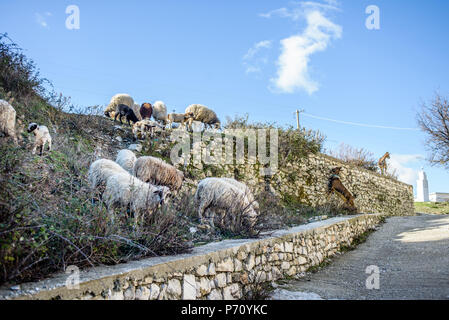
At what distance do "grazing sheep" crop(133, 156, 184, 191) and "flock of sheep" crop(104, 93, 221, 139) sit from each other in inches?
140

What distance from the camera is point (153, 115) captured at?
17.1 metres

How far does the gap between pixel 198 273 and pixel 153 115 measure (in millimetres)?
14687

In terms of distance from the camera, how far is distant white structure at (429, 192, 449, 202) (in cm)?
2736

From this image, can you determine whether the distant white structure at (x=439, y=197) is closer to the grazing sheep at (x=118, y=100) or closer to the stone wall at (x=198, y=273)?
the grazing sheep at (x=118, y=100)

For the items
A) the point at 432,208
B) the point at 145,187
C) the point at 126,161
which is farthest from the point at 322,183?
the point at 432,208

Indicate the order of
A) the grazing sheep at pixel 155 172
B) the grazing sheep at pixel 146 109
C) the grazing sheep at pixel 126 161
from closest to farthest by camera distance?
the grazing sheep at pixel 155 172 → the grazing sheep at pixel 126 161 → the grazing sheep at pixel 146 109

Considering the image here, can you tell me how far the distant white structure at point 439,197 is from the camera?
27359mm

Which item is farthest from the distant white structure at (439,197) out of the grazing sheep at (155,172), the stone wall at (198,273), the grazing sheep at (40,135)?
the grazing sheep at (40,135)

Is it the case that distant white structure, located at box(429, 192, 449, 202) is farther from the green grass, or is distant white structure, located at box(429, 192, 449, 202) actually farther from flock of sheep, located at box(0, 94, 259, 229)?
flock of sheep, located at box(0, 94, 259, 229)

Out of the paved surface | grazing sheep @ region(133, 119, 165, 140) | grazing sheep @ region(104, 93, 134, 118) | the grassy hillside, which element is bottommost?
the paved surface

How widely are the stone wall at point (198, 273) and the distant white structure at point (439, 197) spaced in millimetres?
26664

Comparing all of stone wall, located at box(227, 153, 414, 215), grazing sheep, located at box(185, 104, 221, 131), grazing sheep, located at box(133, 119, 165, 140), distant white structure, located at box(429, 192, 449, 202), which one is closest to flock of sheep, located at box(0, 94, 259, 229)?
grazing sheep, located at box(133, 119, 165, 140)
